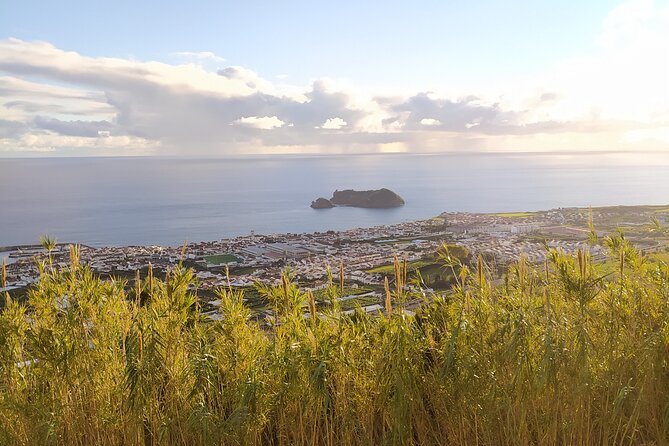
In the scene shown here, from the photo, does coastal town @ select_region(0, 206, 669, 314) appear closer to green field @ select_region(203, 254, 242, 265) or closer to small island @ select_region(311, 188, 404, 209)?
green field @ select_region(203, 254, 242, 265)

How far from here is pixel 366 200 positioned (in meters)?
34.5

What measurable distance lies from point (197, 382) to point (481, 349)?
1.26 meters

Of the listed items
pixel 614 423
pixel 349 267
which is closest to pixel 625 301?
pixel 614 423

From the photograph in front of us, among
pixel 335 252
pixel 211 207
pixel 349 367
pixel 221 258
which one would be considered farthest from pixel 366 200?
pixel 349 367

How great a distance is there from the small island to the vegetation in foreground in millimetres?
31217

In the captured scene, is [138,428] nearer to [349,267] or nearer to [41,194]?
[349,267]

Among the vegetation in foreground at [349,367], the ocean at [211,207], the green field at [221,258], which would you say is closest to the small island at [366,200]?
the ocean at [211,207]

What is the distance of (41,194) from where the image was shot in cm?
4322

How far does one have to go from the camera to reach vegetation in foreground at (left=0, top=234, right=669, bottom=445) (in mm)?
2074

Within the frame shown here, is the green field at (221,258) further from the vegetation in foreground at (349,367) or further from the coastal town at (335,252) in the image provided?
the vegetation in foreground at (349,367)

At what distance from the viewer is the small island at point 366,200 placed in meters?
34.0

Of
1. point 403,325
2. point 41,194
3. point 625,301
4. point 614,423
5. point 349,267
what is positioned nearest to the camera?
point 614,423

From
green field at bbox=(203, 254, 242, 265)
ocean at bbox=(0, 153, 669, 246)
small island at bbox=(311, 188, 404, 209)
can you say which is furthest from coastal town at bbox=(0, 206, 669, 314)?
small island at bbox=(311, 188, 404, 209)

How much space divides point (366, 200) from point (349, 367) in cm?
3241
